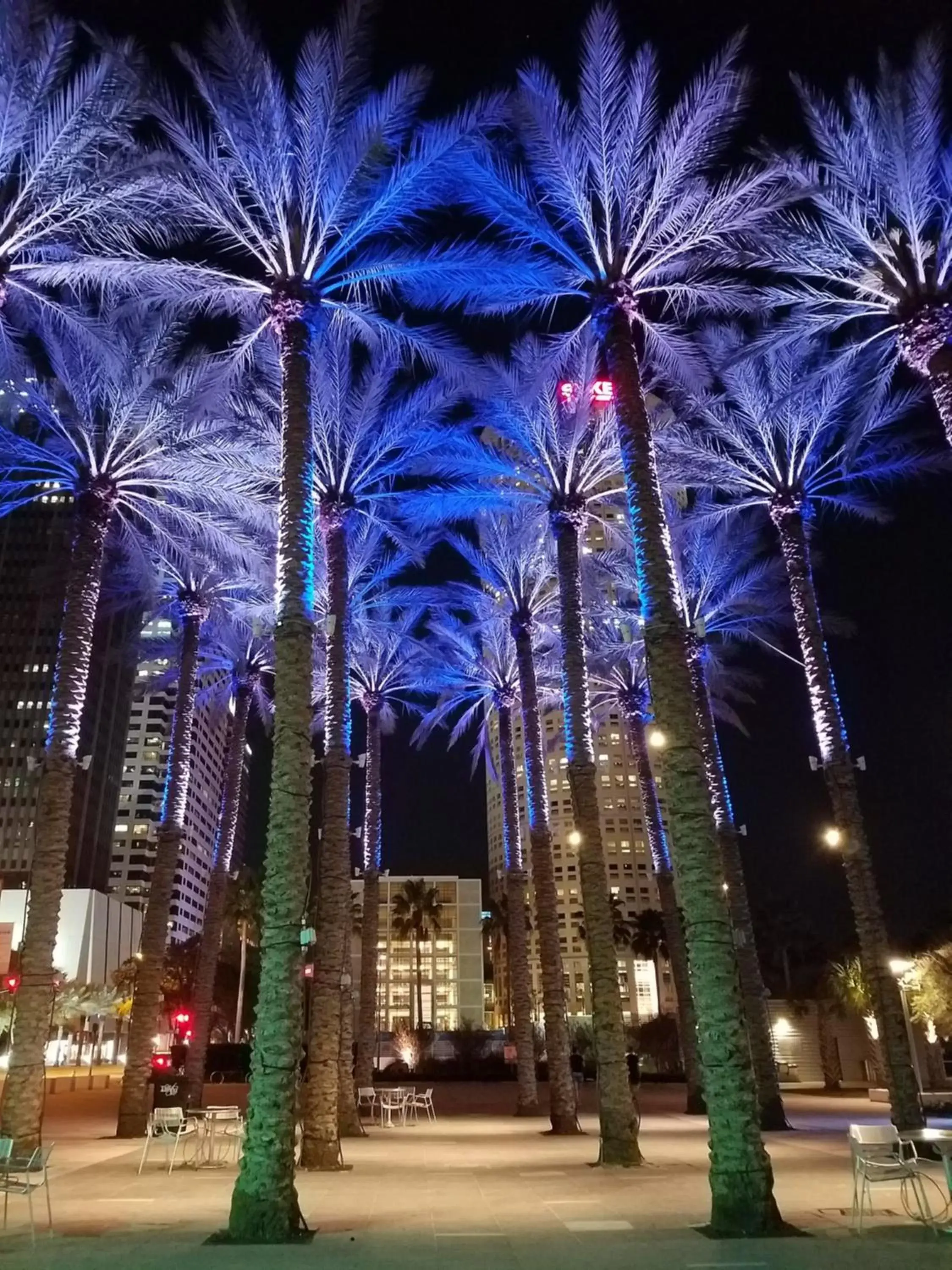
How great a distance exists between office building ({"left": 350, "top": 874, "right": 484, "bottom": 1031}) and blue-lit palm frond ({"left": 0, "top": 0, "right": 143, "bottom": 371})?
117 meters

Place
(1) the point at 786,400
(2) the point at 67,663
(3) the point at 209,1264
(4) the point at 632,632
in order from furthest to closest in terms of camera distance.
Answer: (4) the point at 632,632 < (1) the point at 786,400 < (2) the point at 67,663 < (3) the point at 209,1264

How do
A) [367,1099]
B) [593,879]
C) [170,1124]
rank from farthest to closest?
[367,1099]
[593,879]
[170,1124]

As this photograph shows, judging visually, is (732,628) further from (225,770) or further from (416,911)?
(416,911)

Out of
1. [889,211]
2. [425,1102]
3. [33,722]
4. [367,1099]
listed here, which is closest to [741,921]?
[425,1102]

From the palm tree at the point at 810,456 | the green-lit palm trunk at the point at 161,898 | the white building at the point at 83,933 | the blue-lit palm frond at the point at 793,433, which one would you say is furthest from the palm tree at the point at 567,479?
the white building at the point at 83,933

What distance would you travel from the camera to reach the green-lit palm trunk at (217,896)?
77.8 ft

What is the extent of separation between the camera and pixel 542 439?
20.0 meters

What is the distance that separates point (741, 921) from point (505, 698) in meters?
10.2

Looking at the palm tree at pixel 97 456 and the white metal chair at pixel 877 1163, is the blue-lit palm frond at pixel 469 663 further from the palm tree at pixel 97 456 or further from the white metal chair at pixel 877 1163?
the white metal chair at pixel 877 1163

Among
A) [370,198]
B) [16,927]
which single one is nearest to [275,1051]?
→ [370,198]

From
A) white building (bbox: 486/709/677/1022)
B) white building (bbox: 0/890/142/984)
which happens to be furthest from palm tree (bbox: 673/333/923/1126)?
white building (bbox: 486/709/677/1022)

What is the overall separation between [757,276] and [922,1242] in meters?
15.3

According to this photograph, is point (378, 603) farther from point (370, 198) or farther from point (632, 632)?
point (370, 198)

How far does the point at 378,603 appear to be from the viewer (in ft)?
84.3
